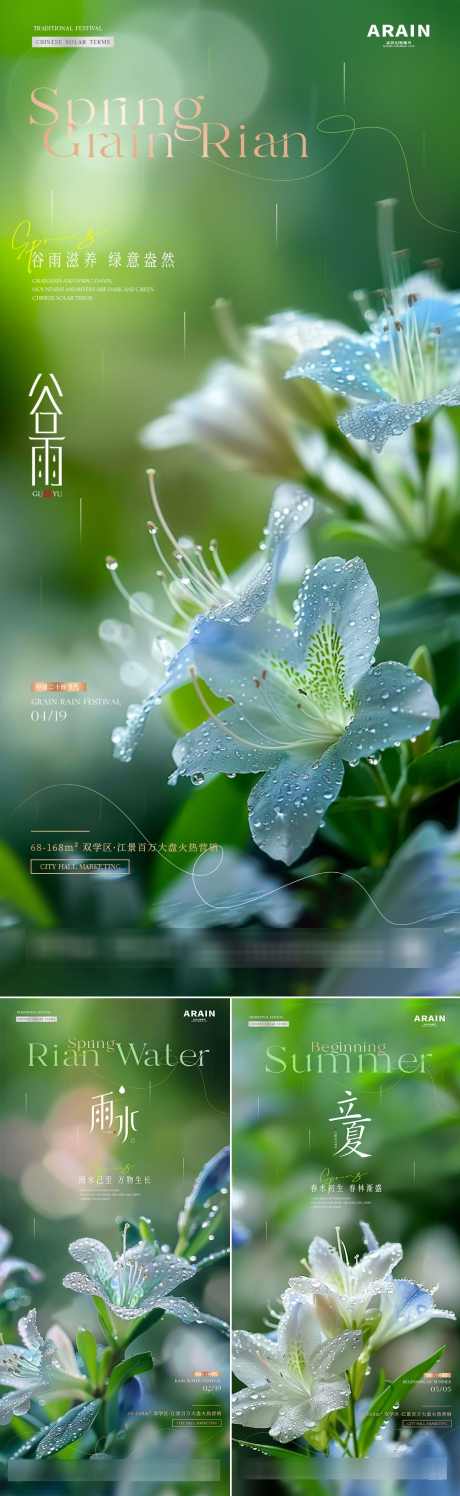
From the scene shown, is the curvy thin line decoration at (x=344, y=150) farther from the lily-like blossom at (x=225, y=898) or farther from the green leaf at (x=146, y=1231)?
the green leaf at (x=146, y=1231)

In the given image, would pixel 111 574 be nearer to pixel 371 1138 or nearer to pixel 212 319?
pixel 212 319

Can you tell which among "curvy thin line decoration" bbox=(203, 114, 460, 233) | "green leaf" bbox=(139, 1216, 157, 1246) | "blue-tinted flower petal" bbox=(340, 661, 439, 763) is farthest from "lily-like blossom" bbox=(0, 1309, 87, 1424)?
"curvy thin line decoration" bbox=(203, 114, 460, 233)

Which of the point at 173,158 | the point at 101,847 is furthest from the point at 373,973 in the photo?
the point at 173,158

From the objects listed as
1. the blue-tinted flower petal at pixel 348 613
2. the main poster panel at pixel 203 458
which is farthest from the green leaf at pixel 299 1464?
the blue-tinted flower petal at pixel 348 613

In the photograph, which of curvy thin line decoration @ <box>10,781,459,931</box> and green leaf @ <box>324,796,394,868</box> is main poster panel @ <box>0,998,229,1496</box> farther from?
green leaf @ <box>324,796,394,868</box>

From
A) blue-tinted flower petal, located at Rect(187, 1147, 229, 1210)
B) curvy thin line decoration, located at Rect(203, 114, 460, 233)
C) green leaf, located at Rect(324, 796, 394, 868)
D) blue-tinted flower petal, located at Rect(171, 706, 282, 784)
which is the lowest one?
blue-tinted flower petal, located at Rect(187, 1147, 229, 1210)

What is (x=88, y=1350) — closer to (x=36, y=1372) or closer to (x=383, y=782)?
(x=36, y=1372)
